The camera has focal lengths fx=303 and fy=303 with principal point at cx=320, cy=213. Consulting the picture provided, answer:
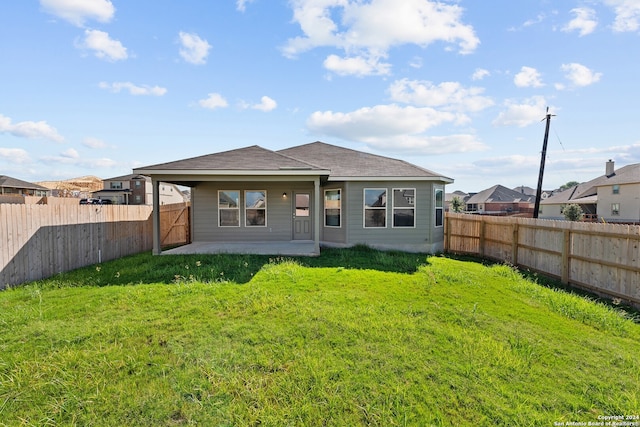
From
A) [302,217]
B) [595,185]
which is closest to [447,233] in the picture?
[302,217]

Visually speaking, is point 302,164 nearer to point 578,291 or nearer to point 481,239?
point 481,239

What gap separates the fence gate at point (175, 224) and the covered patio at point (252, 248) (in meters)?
1.55

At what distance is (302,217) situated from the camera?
12023 mm

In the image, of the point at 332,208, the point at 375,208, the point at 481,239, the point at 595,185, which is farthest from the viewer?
the point at 595,185

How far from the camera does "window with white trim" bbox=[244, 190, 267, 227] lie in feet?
38.5

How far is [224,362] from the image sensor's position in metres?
3.51

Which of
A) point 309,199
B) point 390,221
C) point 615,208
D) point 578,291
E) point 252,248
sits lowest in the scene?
point 578,291

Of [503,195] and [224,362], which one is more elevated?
[503,195]

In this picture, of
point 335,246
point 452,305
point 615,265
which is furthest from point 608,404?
point 335,246

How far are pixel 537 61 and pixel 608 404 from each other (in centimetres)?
1104

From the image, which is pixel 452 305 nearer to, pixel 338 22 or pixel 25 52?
pixel 338 22

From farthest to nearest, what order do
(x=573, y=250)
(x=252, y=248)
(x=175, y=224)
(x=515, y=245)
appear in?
(x=175, y=224)
(x=252, y=248)
(x=515, y=245)
(x=573, y=250)

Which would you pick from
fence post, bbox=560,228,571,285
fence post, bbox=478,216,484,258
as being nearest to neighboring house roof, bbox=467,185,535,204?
fence post, bbox=478,216,484,258

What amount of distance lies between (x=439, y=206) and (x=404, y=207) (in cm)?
171
